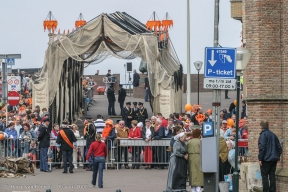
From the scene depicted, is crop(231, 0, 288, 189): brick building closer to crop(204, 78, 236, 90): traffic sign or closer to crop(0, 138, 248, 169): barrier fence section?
crop(204, 78, 236, 90): traffic sign

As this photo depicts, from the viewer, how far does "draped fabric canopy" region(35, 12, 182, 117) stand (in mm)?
43000

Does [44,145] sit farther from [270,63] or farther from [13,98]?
[270,63]

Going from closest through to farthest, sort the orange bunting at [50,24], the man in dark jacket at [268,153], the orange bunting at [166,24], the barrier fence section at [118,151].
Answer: the man in dark jacket at [268,153] < the barrier fence section at [118,151] < the orange bunting at [50,24] < the orange bunting at [166,24]

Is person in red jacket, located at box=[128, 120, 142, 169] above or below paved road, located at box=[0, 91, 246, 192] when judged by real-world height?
above

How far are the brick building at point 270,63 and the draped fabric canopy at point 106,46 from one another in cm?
1682

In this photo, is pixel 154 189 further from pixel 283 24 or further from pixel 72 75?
pixel 72 75

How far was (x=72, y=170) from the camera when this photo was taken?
3388 cm

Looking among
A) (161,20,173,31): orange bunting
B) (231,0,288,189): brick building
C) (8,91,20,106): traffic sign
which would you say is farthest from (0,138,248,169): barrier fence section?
(161,20,173,31): orange bunting

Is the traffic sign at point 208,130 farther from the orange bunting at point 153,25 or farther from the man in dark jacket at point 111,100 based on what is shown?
the man in dark jacket at point 111,100

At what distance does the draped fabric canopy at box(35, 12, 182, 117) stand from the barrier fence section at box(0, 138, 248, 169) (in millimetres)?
8052

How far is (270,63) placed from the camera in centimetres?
2608

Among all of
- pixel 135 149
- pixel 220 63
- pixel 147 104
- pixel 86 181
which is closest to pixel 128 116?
pixel 135 149

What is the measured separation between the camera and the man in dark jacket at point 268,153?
Answer: 24.4 meters

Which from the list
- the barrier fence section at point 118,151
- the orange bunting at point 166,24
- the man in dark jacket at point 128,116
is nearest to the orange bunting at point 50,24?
the man in dark jacket at point 128,116
